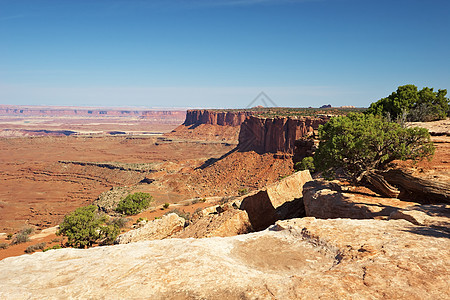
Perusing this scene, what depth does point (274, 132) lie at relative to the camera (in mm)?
74562

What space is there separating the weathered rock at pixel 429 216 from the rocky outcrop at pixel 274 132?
5497 cm

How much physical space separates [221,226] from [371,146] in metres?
8.62

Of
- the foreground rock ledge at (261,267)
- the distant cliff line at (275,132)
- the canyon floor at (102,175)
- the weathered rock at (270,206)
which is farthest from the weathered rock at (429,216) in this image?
the distant cliff line at (275,132)

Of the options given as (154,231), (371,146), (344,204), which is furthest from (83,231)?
(371,146)

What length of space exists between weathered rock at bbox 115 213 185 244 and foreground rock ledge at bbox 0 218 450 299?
225 inches

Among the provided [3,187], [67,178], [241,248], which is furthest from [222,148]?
[241,248]

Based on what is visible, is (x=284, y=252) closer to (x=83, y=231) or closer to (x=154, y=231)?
(x=154, y=231)

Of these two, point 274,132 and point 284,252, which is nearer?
point 284,252

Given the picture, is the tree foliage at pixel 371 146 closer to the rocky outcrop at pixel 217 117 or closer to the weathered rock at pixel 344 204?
the weathered rock at pixel 344 204

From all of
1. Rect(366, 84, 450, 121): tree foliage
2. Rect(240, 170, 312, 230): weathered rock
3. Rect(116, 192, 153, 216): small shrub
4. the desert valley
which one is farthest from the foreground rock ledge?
Rect(116, 192, 153, 216): small shrub

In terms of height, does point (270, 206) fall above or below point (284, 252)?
below

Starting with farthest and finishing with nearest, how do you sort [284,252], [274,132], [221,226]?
[274,132] < [221,226] < [284,252]

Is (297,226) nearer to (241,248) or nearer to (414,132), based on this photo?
(241,248)

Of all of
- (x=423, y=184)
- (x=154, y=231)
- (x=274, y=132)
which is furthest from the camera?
(x=274, y=132)
